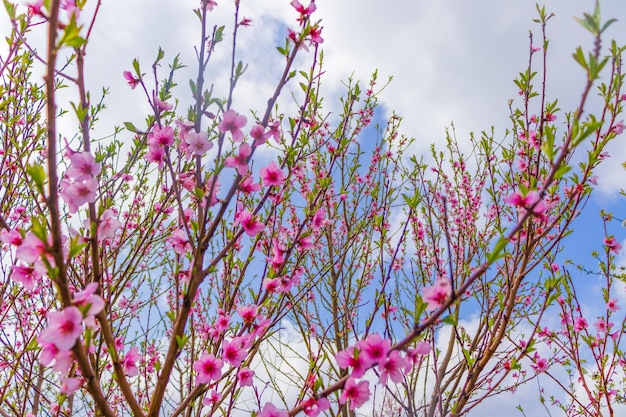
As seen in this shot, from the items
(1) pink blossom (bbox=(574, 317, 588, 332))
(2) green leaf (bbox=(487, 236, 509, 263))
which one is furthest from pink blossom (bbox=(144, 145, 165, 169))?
(1) pink blossom (bbox=(574, 317, 588, 332))

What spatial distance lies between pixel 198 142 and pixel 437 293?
3.41 ft

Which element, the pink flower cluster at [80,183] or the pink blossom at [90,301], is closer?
the pink blossom at [90,301]

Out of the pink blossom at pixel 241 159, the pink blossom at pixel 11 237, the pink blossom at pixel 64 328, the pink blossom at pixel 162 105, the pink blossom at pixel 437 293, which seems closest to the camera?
the pink blossom at pixel 64 328

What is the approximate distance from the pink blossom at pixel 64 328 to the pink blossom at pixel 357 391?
832 millimetres

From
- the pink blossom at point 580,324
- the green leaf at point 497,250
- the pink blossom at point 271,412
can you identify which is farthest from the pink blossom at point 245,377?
the pink blossom at point 580,324

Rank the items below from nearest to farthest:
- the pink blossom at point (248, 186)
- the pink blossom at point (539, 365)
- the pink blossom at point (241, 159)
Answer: the pink blossom at point (241, 159) < the pink blossom at point (248, 186) < the pink blossom at point (539, 365)

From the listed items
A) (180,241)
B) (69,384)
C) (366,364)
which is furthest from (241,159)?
(69,384)

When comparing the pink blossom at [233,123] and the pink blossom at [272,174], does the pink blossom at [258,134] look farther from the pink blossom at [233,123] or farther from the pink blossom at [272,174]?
the pink blossom at [272,174]

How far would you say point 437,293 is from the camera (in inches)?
52.2

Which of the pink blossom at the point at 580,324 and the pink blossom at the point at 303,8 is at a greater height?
the pink blossom at the point at 303,8

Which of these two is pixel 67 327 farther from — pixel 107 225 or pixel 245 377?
pixel 245 377

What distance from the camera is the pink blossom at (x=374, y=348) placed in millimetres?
1408

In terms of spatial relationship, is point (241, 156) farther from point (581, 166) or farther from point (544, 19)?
point (544, 19)

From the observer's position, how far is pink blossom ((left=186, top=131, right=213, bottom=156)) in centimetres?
168
